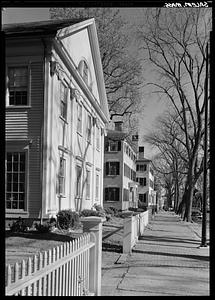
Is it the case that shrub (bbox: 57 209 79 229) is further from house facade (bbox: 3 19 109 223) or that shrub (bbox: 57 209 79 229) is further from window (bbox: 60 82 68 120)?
window (bbox: 60 82 68 120)

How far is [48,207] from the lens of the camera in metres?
12.1

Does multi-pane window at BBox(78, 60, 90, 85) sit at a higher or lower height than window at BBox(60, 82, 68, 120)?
higher

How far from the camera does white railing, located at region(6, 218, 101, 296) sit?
2.89m

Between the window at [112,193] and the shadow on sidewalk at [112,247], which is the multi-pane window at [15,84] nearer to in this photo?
the shadow on sidewalk at [112,247]

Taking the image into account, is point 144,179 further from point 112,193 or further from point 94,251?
point 94,251

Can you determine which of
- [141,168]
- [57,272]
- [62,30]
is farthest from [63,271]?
[141,168]

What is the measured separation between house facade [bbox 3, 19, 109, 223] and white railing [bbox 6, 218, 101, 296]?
3.91ft

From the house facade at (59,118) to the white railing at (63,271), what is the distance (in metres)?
1.19

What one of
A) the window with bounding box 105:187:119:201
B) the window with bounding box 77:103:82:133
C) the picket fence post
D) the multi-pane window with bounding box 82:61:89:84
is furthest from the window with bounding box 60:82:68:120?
the window with bounding box 105:187:119:201

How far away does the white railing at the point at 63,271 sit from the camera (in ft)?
9.48

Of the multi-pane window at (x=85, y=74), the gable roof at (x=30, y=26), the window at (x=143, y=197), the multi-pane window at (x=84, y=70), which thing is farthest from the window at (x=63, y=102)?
the window at (x=143, y=197)

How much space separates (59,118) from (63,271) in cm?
930
